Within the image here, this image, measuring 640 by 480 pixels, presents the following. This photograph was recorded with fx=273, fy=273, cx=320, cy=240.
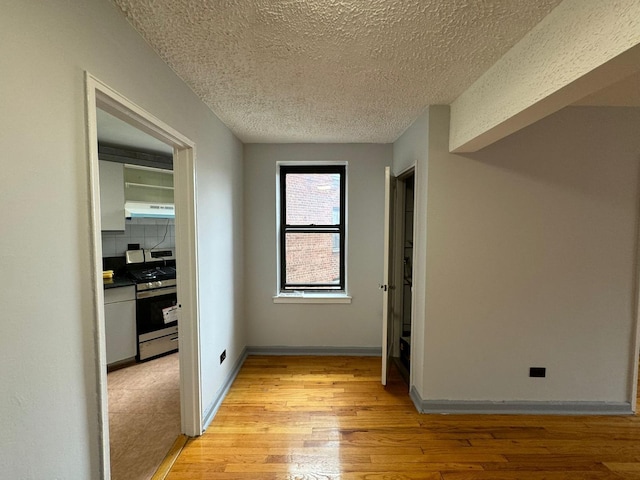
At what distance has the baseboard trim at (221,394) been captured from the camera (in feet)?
6.81

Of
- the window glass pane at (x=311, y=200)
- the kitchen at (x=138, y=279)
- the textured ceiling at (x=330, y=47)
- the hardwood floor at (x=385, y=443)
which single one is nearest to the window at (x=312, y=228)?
the window glass pane at (x=311, y=200)

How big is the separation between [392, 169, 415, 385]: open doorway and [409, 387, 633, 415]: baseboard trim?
72cm

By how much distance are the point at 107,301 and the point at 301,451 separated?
8.02ft

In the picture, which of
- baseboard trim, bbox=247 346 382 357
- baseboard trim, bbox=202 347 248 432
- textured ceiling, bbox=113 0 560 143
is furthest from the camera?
baseboard trim, bbox=247 346 382 357

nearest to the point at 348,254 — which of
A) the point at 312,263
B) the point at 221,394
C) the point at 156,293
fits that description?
the point at 312,263

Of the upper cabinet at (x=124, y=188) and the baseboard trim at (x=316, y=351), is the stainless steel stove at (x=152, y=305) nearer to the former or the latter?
the upper cabinet at (x=124, y=188)

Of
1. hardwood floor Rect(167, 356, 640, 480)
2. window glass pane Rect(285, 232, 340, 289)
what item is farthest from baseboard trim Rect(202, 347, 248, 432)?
window glass pane Rect(285, 232, 340, 289)

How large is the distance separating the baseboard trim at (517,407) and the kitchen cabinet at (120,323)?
3.03 metres

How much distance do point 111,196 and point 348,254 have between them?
275 centimetres

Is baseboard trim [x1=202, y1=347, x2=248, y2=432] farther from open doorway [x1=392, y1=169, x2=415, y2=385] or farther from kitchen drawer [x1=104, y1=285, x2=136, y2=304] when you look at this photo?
open doorway [x1=392, y1=169, x2=415, y2=385]

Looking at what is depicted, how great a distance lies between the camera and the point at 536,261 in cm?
215

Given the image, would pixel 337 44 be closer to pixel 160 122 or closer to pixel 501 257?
pixel 160 122

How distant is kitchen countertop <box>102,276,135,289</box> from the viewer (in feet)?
9.39

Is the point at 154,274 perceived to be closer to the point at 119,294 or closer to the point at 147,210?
the point at 119,294
